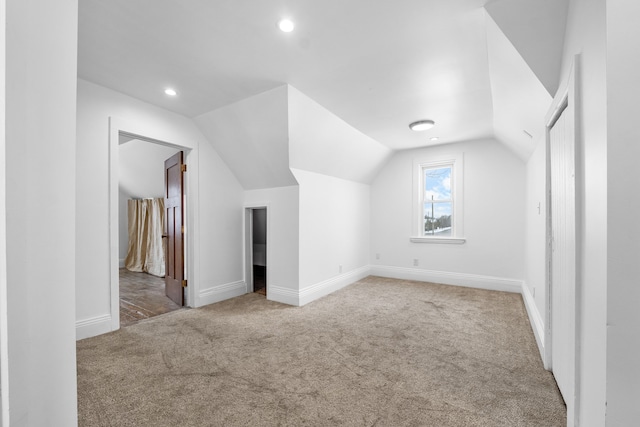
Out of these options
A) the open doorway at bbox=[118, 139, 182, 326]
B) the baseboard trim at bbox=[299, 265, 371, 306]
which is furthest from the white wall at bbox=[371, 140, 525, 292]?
the open doorway at bbox=[118, 139, 182, 326]

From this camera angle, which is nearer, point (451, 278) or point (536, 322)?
point (536, 322)

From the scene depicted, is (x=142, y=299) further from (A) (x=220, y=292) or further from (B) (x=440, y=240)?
(B) (x=440, y=240)

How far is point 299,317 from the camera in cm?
328

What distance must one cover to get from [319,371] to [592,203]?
196 cm

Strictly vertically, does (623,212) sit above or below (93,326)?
above

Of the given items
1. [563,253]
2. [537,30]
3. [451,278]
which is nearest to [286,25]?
[537,30]

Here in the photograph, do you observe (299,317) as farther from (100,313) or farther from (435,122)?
(435,122)

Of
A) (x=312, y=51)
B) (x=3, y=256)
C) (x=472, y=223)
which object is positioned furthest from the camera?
(x=472, y=223)

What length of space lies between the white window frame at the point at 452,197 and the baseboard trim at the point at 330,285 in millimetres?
1184

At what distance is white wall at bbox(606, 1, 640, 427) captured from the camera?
825 mm

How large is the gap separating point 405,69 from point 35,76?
262 cm

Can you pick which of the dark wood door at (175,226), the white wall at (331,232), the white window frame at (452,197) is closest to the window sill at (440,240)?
the white window frame at (452,197)

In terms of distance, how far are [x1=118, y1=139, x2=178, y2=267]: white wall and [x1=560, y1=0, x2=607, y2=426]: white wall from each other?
5.04 m

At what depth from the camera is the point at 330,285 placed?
434 centimetres
